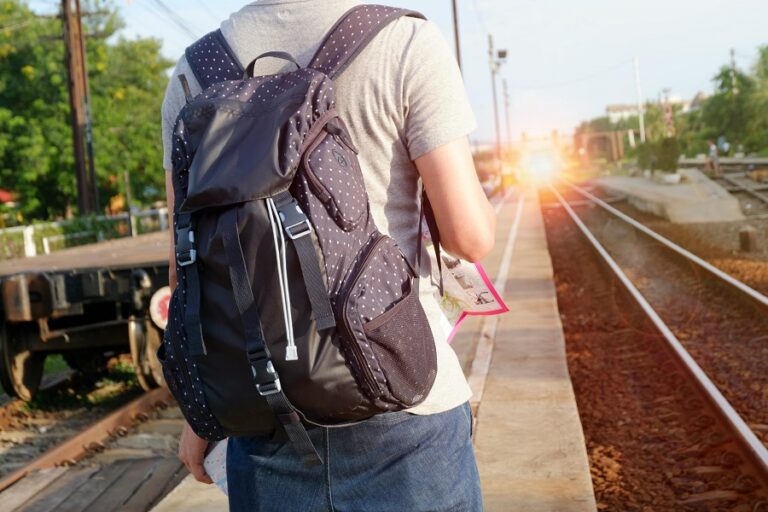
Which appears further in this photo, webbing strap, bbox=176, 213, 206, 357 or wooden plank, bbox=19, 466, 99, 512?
wooden plank, bbox=19, 466, 99, 512

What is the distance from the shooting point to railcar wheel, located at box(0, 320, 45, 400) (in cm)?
716

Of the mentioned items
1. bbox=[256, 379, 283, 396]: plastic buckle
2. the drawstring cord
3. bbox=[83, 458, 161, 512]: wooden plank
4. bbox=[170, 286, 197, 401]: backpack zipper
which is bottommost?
bbox=[83, 458, 161, 512]: wooden plank

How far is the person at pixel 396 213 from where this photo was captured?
1.52 m

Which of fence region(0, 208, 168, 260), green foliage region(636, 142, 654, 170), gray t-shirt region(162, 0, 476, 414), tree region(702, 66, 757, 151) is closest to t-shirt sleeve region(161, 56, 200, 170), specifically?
gray t-shirt region(162, 0, 476, 414)

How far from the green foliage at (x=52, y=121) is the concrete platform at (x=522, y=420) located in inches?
1091

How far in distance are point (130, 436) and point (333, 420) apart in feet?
17.6

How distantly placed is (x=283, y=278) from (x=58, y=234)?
21334 millimetres

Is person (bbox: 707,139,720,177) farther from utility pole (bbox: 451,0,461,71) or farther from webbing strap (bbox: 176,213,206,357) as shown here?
webbing strap (bbox: 176,213,206,357)

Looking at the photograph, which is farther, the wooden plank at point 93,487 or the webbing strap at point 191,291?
the wooden plank at point 93,487

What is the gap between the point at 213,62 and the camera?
163 cm

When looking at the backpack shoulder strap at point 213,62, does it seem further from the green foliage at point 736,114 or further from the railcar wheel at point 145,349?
the green foliage at point 736,114

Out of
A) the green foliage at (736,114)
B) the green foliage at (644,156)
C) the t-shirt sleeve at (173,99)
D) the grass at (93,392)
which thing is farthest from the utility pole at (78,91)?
the green foliage at (736,114)

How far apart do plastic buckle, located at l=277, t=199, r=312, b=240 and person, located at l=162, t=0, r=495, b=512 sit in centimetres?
21

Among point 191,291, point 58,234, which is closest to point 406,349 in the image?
point 191,291
